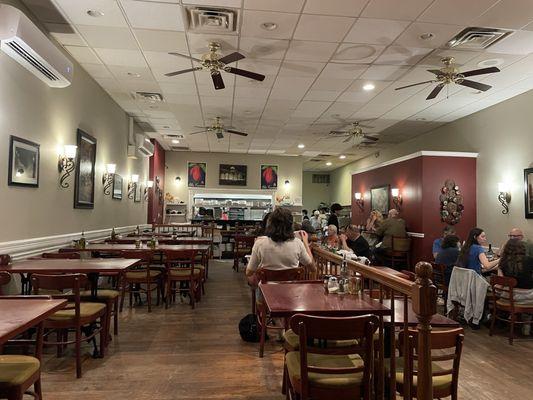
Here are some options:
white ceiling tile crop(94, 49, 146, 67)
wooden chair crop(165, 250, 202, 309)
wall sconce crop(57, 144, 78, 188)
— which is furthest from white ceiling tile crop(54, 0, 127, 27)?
wooden chair crop(165, 250, 202, 309)

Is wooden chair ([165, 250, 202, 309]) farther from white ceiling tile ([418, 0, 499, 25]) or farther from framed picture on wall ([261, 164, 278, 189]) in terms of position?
framed picture on wall ([261, 164, 278, 189])

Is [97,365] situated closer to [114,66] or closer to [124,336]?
[124,336]

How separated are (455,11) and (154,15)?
342 centimetres

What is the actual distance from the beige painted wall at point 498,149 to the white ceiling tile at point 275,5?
510 centimetres

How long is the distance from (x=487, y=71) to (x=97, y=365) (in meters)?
5.76

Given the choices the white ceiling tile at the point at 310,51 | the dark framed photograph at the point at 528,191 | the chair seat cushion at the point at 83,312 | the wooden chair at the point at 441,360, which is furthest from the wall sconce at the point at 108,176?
the dark framed photograph at the point at 528,191

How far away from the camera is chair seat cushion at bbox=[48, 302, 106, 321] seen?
334 cm

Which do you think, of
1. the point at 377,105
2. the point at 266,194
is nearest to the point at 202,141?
the point at 266,194

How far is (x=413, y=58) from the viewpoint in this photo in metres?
5.64

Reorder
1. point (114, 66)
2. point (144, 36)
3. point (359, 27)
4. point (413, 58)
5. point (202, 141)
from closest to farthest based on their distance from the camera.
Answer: point (359, 27) < point (144, 36) < point (413, 58) < point (114, 66) < point (202, 141)

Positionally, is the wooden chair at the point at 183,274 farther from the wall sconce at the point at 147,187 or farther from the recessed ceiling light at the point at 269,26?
the wall sconce at the point at 147,187

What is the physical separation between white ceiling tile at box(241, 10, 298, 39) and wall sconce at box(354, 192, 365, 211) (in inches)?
317

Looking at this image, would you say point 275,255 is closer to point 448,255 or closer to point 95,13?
point 448,255

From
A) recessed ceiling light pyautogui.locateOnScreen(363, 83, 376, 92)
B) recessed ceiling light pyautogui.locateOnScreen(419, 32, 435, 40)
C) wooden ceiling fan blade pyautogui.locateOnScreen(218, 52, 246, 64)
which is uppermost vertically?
recessed ceiling light pyautogui.locateOnScreen(419, 32, 435, 40)
